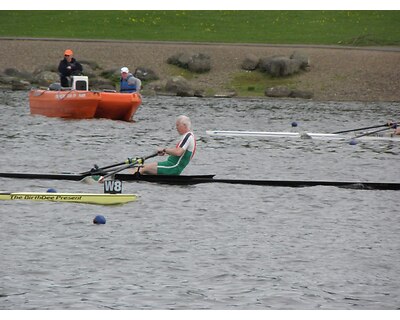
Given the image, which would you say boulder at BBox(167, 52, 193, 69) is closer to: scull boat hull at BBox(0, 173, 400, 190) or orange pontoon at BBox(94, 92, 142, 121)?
orange pontoon at BBox(94, 92, 142, 121)

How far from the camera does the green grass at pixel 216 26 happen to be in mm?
75000

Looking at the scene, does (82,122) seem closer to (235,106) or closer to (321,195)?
(235,106)

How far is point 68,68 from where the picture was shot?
43.3 m

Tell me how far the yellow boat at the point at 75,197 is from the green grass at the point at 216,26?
51.0 m

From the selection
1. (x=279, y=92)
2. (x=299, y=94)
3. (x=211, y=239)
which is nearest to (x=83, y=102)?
(x=279, y=92)

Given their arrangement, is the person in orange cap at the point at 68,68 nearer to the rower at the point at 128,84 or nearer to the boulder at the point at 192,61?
the rower at the point at 128,84

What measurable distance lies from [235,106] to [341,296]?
38.1 metres

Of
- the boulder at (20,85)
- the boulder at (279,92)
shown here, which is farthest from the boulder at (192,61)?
the boulder at (20,85)

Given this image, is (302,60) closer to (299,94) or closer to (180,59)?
(299,94)

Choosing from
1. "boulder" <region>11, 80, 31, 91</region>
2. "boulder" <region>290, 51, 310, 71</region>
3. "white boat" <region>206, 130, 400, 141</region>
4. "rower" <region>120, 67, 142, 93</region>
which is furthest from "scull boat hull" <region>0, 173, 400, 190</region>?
"boulder" <region>290, 51, 310, 71</region>

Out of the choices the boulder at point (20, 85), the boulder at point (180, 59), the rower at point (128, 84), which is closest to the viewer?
the rower at point (128, 84)

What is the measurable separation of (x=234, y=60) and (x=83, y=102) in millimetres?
24523

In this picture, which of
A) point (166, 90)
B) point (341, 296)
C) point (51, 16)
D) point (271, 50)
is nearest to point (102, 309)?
point (341, 296)

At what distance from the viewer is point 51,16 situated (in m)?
85.3
